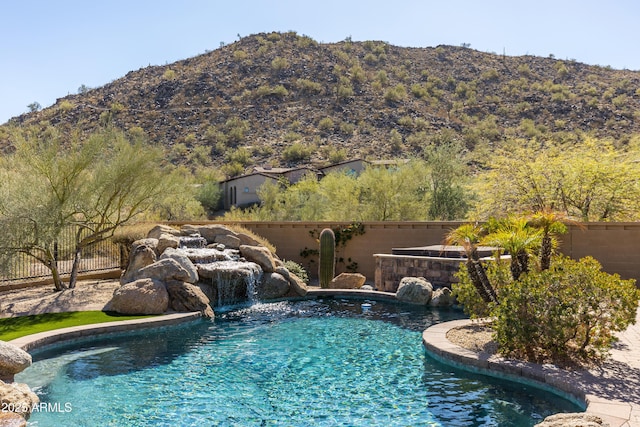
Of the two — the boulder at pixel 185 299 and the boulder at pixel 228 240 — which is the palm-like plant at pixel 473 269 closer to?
the boulder at pixel 185 299

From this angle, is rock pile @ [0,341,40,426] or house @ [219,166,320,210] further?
house @ [219,166,320,210]

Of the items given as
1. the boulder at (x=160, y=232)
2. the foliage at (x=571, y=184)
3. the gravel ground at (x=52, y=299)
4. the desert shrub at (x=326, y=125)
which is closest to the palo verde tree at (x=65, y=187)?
the gravel ground at (x=52, y=299)

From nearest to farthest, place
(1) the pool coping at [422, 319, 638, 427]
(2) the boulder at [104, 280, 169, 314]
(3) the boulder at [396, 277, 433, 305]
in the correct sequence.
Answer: (1) the pool coping at [422, 319, 638, 427] < (2) the boulder at [104, 280, 169, 314] < (3) the boulder at [396, 277, 433, 305]

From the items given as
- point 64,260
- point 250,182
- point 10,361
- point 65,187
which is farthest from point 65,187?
point 250,182

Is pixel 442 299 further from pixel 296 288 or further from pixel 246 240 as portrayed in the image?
pixel 246 240

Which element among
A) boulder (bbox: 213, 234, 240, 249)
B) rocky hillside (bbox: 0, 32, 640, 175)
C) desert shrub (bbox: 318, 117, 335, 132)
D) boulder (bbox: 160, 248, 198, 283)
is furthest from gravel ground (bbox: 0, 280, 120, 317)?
desert shrub (bbox: 318, 117, 335, 132)

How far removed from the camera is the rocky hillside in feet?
152

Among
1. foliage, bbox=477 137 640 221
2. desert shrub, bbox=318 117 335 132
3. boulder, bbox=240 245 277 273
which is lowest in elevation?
boulder, bbox=240 245 277 273

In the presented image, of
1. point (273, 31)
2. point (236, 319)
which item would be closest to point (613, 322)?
point (236, 319)

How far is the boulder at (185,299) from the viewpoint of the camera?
12.7 m

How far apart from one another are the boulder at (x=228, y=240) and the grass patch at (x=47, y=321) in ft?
19.1

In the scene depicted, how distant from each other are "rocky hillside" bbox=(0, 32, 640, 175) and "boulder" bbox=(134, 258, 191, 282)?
31.5 metres

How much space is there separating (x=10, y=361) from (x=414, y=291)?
32.7ft

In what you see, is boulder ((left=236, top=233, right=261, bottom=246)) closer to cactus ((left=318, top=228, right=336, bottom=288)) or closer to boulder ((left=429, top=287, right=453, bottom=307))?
cactus ((left=318, top=228, right=336, bottom=288))
